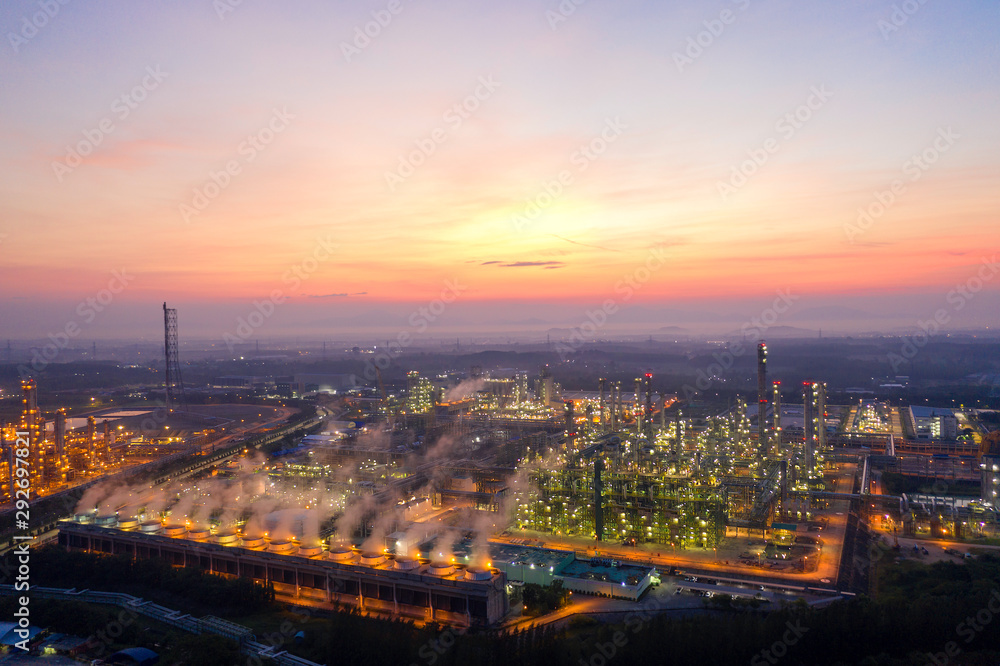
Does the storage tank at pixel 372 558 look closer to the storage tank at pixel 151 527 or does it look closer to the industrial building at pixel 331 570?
the industrial building at pixel 331 570

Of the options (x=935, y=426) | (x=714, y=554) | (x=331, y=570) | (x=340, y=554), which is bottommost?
(x=714, y=554)

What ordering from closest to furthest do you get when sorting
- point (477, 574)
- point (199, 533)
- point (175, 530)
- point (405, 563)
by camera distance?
point (477, 574), point (405, 563), point (199, 533), point (175, 530)

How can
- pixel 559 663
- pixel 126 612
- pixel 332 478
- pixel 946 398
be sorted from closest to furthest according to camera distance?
pixel 559 663, pixel 126 612, pixel 332 478, pixel 946 398

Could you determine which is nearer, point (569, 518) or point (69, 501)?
point (569, 518)

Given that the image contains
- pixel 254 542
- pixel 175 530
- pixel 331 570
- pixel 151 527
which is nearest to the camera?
pixel 331 570

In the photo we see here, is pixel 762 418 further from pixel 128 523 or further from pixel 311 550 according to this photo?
pixel 128 523

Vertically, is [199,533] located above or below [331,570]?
above

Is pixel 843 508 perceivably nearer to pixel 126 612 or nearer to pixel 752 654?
pixel 752 654

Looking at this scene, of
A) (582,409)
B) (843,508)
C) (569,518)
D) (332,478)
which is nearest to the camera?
(569,518)

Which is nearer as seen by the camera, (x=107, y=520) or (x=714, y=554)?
(x=714, y=554)

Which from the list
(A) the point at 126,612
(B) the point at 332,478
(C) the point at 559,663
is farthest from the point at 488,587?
(B) the point at 332,478

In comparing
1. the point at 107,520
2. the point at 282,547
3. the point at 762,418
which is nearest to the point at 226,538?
the point at 282,547
